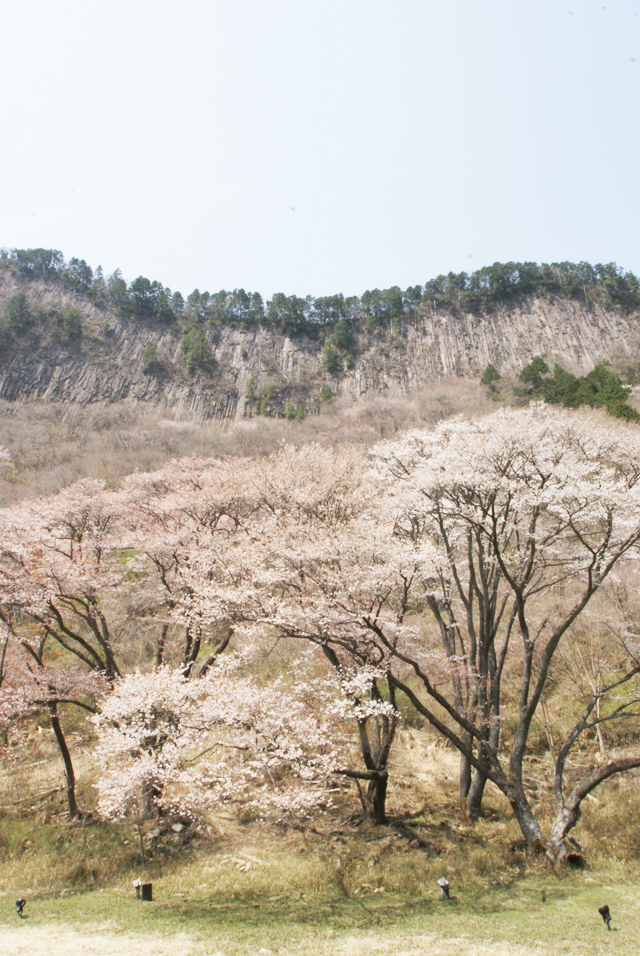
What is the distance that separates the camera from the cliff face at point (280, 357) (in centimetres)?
5953

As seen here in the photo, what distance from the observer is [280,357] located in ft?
218

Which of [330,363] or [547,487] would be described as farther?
[330,363]

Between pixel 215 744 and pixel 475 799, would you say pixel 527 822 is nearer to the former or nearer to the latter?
pixel 475 799

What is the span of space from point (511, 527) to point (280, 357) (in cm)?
6029

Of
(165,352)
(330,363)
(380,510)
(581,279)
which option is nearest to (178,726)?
(380,510)

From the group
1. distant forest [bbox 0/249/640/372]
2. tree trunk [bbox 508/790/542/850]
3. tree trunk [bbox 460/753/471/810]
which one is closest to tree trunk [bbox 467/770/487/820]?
tree trunk [bbox 460/753/471/810]

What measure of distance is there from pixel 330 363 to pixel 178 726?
59255 millimetres

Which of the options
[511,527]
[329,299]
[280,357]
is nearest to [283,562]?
[511,527]

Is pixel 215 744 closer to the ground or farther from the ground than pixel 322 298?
closer to the ground

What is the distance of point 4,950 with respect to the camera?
17.5 ft

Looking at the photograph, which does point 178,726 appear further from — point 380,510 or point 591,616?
point 591,616

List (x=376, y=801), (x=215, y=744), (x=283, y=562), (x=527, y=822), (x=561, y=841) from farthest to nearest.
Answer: (x=283, y=562) → (x=376, y=801) → (x=215, y=744) → (x=527, y=822) → (x=561, y=841)

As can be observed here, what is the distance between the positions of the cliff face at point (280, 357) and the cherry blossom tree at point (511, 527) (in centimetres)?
4957

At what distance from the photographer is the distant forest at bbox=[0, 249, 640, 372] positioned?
65.1 meters
